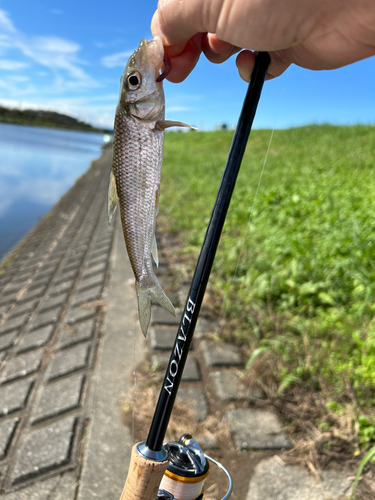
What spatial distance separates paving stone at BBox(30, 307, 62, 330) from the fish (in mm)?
3255

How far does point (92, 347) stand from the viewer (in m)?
3.50

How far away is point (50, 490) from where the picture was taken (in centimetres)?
225

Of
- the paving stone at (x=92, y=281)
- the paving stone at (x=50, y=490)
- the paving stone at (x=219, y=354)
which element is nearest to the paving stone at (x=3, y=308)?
the paving stone at (x=92, y=281)

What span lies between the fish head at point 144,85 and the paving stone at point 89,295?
A: 3.44 m

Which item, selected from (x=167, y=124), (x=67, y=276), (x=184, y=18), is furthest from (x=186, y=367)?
(x=67, y=276)

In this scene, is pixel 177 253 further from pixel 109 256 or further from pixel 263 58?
pixel 263 58

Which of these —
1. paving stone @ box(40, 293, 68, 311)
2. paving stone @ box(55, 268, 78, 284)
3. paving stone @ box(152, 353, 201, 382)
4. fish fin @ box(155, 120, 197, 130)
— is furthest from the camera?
paving stone @ box(55, 268, 78, 284)

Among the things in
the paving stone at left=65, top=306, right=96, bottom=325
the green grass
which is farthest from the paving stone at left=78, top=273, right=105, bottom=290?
the green grass

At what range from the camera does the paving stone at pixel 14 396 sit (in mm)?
2893

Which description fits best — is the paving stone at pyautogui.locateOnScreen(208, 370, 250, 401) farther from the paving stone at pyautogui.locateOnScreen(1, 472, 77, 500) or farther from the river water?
the river water

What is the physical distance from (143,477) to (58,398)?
6.34ft

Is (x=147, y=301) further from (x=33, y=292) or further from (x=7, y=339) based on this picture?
(x=33, y=292)

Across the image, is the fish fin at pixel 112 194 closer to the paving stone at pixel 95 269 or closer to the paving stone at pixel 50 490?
the paving stone at pixel 50 490

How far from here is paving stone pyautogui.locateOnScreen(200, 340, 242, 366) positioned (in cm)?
323
